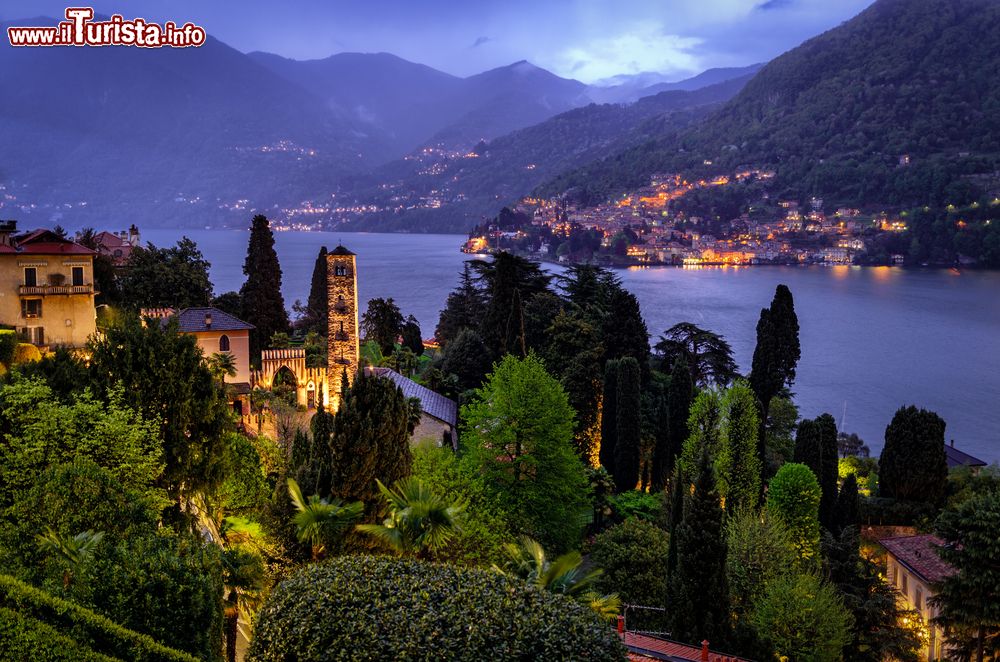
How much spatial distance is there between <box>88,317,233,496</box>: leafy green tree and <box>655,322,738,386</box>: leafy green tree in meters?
30.3

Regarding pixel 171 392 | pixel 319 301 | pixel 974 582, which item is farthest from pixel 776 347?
pixel 171 392

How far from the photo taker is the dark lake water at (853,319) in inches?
2147

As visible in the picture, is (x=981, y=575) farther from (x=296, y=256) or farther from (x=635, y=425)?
(x=296, y=256)

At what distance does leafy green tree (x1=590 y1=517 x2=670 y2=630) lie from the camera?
17.7 meters

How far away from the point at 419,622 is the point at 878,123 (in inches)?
7066

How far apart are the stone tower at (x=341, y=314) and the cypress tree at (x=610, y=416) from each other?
10.4 meters

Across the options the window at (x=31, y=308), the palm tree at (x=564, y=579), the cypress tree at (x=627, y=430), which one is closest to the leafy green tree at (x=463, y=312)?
the cypress tree at (x=627, y=430)

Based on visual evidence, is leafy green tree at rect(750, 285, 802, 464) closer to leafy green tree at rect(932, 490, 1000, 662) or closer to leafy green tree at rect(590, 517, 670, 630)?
leafy green tree at rect(932, 490, 1000, 662)

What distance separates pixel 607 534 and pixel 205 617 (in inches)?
504

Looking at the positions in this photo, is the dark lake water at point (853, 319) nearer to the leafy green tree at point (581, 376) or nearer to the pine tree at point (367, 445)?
the leafy green tree at point (581, 376)

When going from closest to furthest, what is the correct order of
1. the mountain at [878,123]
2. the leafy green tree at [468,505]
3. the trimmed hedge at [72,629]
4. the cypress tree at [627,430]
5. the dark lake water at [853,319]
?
the trimmed hedge at [72,629], the leafy green tree at [468,505], the cypress tree at [627,430], the dark lake water at [853,319], the mountain at [878,123]

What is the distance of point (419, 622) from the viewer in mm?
7188

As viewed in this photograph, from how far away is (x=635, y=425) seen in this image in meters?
28.1

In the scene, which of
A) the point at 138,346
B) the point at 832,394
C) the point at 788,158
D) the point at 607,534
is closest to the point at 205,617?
the point at 138,346
